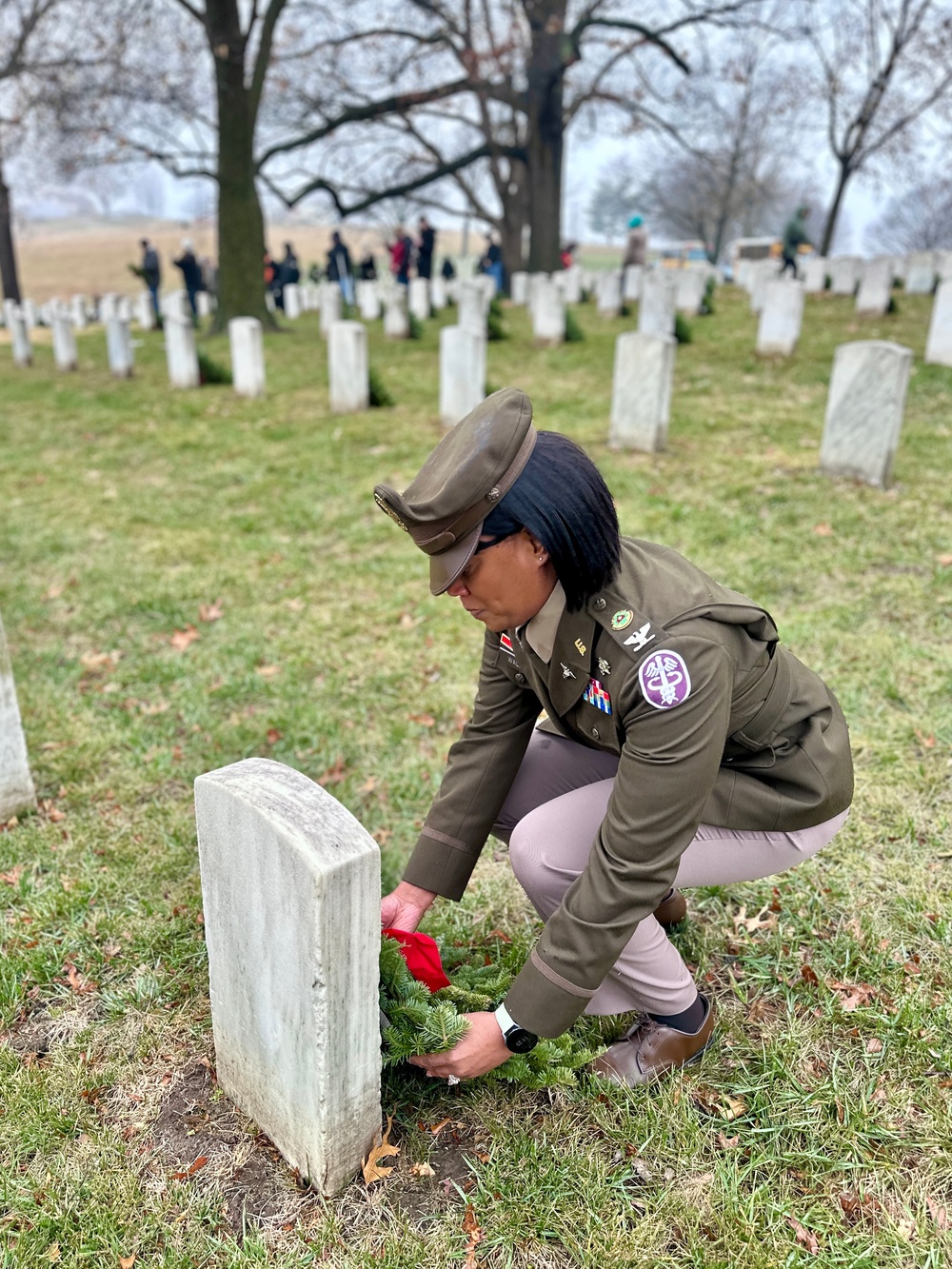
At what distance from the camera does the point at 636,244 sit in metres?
22.0

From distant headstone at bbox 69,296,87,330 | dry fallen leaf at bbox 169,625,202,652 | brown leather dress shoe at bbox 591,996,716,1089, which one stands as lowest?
distant headstone at bbox 69,296,87,330

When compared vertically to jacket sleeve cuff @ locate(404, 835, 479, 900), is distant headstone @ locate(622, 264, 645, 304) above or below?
above

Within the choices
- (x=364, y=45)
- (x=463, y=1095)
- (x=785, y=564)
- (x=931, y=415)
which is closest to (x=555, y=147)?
(x=364, y=45)

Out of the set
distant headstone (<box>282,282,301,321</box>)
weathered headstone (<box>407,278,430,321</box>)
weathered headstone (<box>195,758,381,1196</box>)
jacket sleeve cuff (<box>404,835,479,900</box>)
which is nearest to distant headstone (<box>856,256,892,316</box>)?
weathered headstone (<box>407,278,430,321</box>)

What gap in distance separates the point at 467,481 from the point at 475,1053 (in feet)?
3.82

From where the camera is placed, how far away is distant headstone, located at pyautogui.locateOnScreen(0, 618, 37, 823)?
3.31 meters

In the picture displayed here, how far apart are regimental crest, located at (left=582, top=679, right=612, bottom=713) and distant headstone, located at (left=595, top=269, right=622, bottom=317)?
16.4 meters

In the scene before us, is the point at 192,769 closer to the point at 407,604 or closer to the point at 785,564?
the point at 407,604

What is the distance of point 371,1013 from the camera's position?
1.86 meters

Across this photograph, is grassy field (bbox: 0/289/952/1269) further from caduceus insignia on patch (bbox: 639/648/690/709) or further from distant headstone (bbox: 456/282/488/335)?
distant headstone (bbox: 456/282/488/335)

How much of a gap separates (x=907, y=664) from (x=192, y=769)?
317 centimetres

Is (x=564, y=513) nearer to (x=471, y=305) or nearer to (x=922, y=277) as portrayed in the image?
(x=471, y=305)

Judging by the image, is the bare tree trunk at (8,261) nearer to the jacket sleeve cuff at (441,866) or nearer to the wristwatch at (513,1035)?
the jacket sleeve cuff at (441,866)

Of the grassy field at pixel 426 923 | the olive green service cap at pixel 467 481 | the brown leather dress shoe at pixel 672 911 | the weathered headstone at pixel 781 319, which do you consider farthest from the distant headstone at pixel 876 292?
the olive green service cap at pixel 467 481
